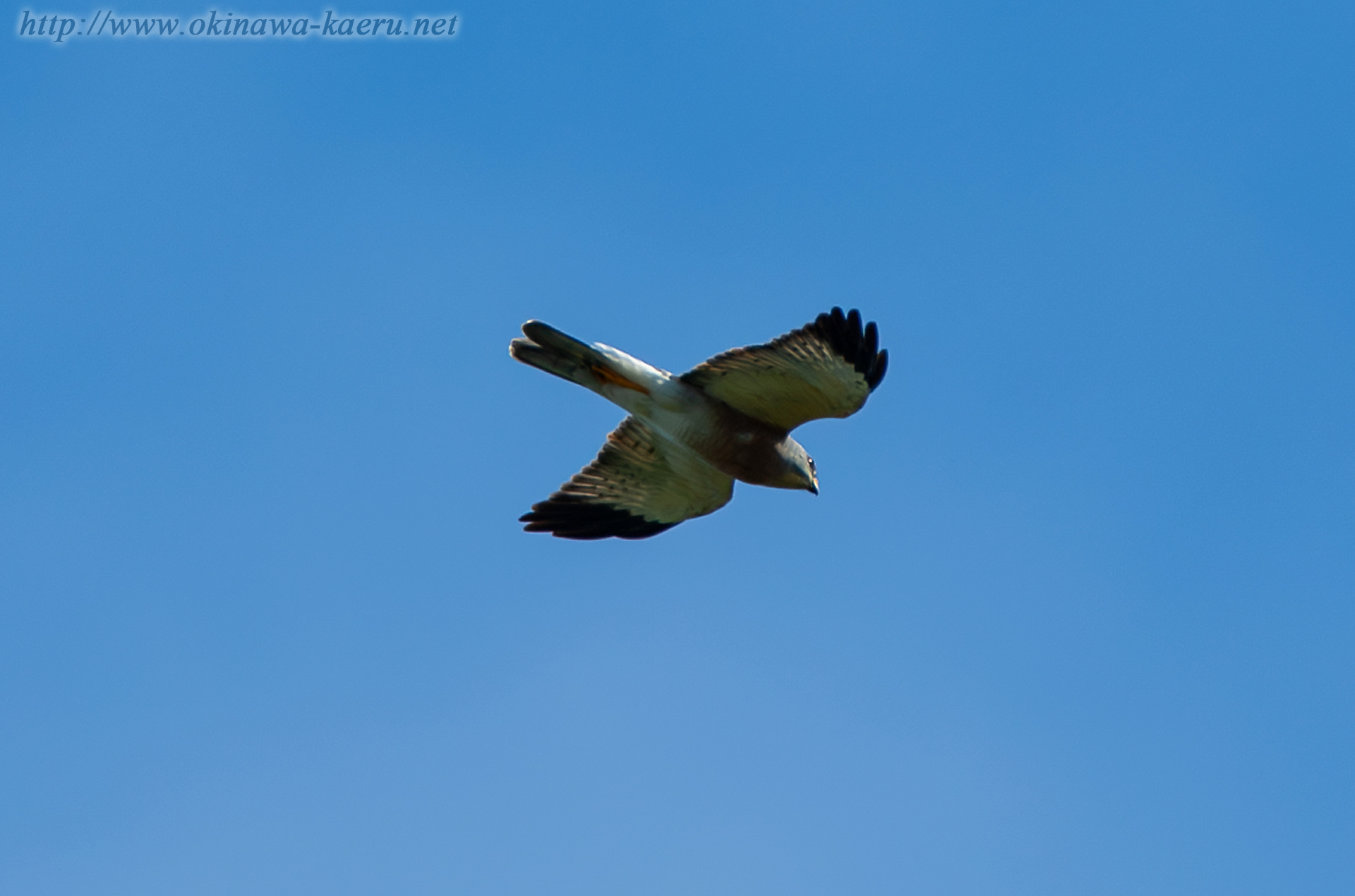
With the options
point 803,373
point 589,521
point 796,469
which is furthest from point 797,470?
point 589,521

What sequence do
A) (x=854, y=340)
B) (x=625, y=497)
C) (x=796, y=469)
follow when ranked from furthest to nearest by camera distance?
(x=625, y=497)
(x=796, y=469)
(x=854, y=340)

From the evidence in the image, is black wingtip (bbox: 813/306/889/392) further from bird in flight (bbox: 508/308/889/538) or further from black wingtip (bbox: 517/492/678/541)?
black wingtip (bbox: 517/492/678/541)

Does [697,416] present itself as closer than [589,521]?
Yes

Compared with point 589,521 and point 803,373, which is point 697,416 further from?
point 589,521

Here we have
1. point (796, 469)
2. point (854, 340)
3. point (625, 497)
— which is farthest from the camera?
point (625, 497)
